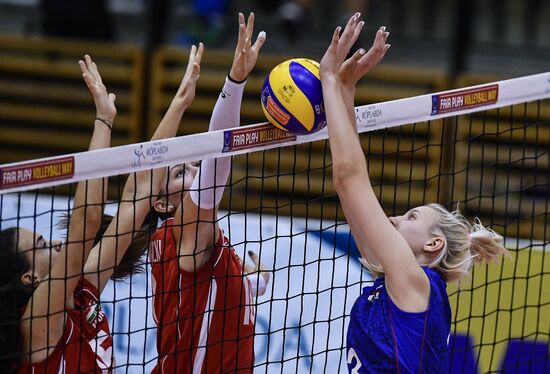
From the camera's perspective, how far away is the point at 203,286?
395cm

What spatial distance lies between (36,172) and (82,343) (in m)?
0.69

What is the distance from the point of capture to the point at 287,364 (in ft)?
17.3

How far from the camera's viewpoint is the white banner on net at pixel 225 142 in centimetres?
349

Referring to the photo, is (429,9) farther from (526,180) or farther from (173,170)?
(173,170)

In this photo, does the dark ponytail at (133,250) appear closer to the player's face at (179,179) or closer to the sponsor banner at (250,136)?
the player's face at (179,179)

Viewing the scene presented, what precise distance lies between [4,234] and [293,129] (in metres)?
1.12

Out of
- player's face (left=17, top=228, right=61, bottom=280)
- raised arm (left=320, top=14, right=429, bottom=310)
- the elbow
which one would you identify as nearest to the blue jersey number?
raised arm (left=320, top=14, right=429, bottom=310)

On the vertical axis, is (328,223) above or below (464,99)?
above

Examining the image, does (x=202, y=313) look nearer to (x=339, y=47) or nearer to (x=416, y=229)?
(x=416, y=229)

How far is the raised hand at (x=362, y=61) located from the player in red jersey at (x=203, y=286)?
1.96ft

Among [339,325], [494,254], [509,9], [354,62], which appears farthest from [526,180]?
[354,62]

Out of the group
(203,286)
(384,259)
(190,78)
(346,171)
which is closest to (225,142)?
(190,78)

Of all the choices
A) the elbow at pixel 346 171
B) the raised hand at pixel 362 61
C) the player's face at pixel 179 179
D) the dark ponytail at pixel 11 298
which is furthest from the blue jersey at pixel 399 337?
the dark ponytail at pixel 11 298

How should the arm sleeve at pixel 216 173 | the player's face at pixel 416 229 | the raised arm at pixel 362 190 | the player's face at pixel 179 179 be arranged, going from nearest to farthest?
1. the raised arm at pixel 362 190
2. the player's face at pixel 416 229
3. the arm sleeve at pixel 216 173
4. the player's face at pixel 179 179
